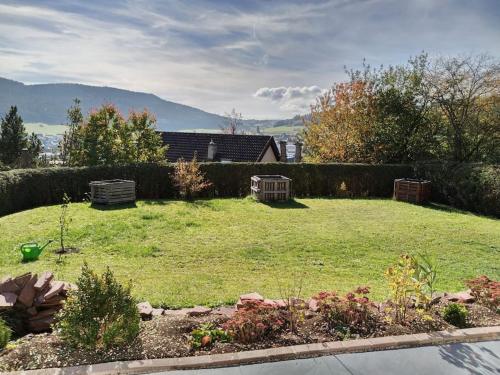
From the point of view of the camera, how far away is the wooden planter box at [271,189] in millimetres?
14594

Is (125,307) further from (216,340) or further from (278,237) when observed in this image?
(278,237)

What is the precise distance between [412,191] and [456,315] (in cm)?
1245

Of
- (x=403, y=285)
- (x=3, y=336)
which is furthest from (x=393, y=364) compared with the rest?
(x=3, y=336)

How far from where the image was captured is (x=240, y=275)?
6.43 meters

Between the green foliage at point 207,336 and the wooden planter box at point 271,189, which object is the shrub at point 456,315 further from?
the wooden planter box at point 271,189

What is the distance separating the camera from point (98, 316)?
3383mm

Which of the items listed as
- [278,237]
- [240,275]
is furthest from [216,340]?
[278,237]

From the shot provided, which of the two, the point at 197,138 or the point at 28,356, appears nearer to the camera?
the point at 28,356

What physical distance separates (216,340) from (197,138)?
80.4ft

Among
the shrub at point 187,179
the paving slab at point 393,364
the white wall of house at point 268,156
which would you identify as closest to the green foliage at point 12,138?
the white wall of house at point 268,156

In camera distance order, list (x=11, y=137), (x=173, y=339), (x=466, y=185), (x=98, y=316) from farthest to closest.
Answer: (x=11, y=137), (x=466, y=185), (x=173, y=339), (x=98, y=316)

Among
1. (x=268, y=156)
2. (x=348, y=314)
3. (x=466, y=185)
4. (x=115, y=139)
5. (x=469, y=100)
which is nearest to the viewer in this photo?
(x=348, y=314)

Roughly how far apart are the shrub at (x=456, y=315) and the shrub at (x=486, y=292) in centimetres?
59

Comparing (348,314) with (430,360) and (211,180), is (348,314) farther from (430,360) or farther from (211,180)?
(211,180)
